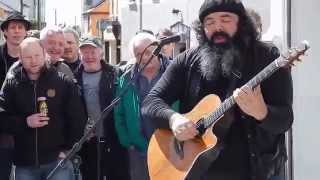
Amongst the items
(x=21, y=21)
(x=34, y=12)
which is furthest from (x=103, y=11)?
(x=21, y=21)

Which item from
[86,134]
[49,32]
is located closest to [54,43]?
[49,32]

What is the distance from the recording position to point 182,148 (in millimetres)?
3559

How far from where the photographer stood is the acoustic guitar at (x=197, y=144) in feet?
9.73

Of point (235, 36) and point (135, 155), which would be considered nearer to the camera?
point (235, 36)

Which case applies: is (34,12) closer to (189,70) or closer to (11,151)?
(11,151)

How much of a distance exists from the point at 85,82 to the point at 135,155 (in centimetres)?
76

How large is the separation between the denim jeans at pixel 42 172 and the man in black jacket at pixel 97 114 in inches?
24.7

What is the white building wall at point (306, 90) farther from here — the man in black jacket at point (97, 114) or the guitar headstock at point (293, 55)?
the guitar headstock at point (293, 55)

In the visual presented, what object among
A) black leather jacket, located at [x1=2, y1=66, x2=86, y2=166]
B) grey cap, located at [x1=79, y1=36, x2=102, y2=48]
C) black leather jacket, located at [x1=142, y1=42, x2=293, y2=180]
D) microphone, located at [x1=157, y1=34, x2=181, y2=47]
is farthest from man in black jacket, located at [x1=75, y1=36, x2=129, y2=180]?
black leather jacket, located at [x1=142, y1=42, x2=293, y2=180]

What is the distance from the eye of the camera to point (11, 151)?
4.95m

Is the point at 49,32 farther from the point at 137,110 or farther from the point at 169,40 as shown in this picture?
the point at 169,40

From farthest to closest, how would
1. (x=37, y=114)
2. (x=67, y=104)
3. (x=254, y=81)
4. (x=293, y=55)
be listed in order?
1. (x=67, y=104)
2. (x=37, y=114)
3. (x=254, y=81)
4. (x=293, y=55)

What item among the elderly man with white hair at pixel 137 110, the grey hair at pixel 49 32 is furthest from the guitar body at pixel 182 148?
the grey hair at pixel 49 32

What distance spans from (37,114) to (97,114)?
30.3 inches
